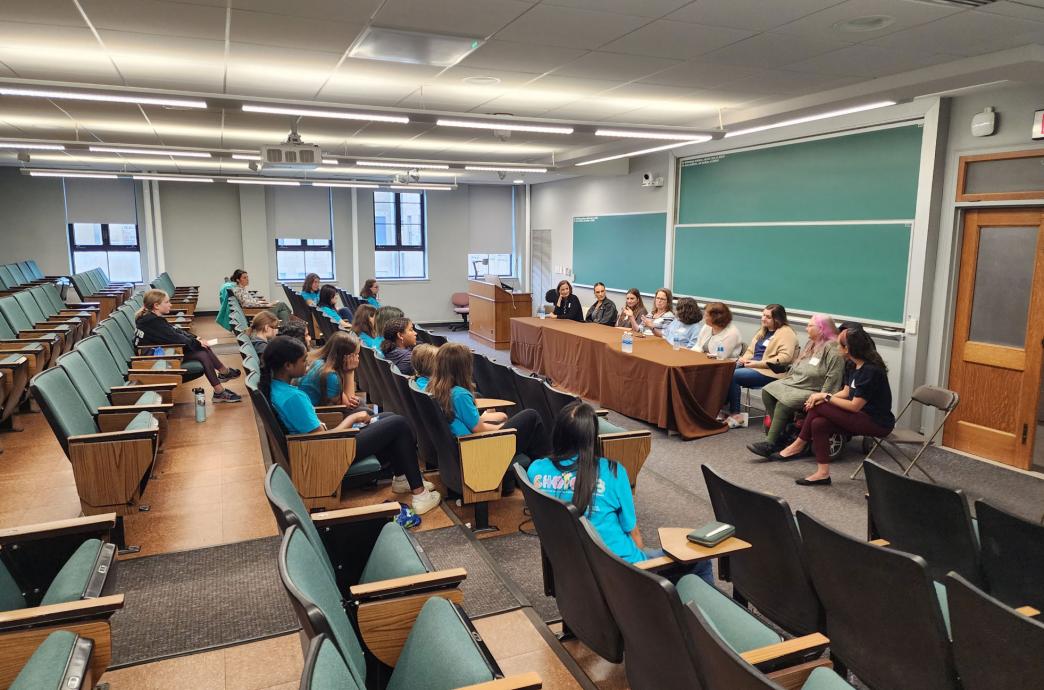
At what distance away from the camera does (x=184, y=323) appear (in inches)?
313

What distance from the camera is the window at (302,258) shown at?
46.5ft

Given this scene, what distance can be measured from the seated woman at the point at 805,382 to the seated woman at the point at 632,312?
2792 millimetres

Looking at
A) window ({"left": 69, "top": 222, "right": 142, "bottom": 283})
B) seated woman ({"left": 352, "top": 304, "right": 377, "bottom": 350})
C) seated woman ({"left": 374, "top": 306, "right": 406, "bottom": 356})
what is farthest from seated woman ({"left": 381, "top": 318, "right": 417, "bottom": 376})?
window ({"left": 69, "top": 222, "right": 142, "bottom": 283})

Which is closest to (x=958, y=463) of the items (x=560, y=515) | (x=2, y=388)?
(x=560, y=515)

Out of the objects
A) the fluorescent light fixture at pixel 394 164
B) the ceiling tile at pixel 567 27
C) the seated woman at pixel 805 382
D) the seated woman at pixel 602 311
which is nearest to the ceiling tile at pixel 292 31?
the ceiling tile at pixel 567 27

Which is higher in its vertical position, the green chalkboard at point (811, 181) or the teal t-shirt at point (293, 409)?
the green chalkboard at point (811, 181)

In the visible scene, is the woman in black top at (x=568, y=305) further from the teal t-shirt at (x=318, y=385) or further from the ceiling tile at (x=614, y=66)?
the teal t-shirt at (x=318, y=385)

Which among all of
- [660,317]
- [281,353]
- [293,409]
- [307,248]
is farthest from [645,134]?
[307,248]

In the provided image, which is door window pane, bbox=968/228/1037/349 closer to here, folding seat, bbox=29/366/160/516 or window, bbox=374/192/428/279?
folding seat, bbox=29/366/160/516

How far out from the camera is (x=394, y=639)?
2.01 m

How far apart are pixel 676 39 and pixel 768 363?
3405 mm

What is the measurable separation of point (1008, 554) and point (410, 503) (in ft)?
9.90

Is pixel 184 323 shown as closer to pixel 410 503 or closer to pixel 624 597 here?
pixel 410 503

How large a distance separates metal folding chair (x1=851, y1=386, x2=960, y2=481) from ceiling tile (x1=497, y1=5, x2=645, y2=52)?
322cm
